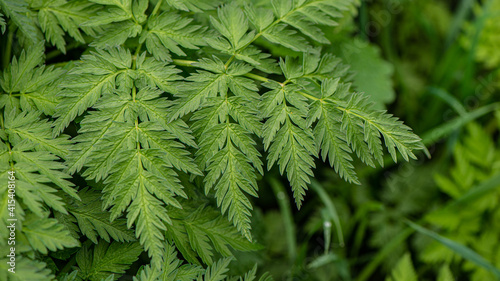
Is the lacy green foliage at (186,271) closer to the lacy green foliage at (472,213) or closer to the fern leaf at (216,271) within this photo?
the fern leaf at (216,271)

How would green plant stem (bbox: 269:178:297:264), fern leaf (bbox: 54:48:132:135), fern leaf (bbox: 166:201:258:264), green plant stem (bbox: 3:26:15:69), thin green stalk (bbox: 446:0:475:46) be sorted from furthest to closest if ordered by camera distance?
thin green stalk (bbox: 446:0:475:46), green plant stem (bbox: 269:178:297:264), green plant stem (bbox: 3:26:15:69), fern leaf (bbox: 166:201:258:264), fern leaf (bbox: 54:48:132:135)

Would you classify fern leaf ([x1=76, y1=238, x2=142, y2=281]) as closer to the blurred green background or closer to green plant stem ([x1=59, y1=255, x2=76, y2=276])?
green plant stem ([x1=59, y1=255, x2=76, y2=276])

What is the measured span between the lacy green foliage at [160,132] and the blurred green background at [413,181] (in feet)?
2.12

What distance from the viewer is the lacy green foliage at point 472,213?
1957 mm

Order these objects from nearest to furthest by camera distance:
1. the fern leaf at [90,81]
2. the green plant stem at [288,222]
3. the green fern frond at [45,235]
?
the green fern frond at [45,235] < the fern leaf at [90,81] < the green plant stem at [288,222]

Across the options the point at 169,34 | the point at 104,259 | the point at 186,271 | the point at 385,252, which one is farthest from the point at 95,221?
the point at 385,252

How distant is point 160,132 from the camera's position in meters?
1.06

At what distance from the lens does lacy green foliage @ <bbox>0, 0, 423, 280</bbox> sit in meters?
1.02

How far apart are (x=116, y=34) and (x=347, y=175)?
0.72 meters

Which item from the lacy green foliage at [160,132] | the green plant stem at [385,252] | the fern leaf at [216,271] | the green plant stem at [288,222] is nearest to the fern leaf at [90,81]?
the lacy green foliage at [160,132]

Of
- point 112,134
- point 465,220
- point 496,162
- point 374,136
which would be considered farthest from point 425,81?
point 112,134

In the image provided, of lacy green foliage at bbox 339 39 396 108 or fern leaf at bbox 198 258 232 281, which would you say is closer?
fern leaf at bbox 198 258 232 281

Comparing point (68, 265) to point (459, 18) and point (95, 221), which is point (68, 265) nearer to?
point (95, 221)

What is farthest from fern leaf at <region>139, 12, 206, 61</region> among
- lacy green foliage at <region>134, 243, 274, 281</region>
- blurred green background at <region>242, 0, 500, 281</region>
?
blurred green background at <region>242, 0, 500, 281</region>
